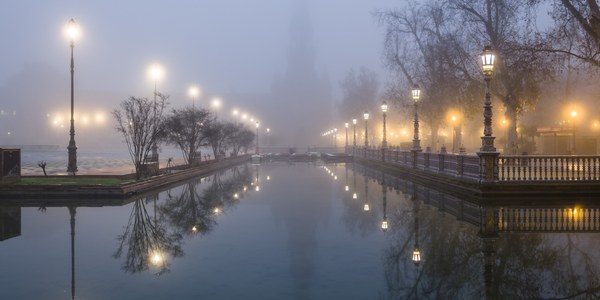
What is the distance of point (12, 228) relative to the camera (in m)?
14.0

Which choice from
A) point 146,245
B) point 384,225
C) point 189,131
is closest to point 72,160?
point 189,131

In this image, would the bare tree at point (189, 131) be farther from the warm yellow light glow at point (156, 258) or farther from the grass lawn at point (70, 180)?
the warm yellow light glow at point (156, 258)

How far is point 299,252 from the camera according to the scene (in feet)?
35.1

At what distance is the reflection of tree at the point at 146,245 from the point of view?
9.70m

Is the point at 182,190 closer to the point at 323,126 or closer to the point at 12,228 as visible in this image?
the point at 12,228

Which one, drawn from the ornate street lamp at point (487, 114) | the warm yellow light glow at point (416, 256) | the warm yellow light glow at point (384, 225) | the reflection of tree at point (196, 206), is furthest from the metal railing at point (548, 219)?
the reflection of tree at point (196, 206)

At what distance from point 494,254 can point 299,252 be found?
3.78 meters

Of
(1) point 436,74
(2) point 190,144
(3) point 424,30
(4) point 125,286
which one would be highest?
(3) point 424,30

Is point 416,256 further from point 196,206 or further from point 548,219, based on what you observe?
point 196,206

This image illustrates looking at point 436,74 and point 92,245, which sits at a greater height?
point 436,74

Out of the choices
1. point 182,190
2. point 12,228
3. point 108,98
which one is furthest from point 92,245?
point 108,98

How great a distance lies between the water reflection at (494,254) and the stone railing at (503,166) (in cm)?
465

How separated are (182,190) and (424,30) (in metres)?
29.9

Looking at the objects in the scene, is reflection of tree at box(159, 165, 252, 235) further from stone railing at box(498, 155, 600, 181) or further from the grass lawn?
stone railing at box(498, 155, 600, 181)
